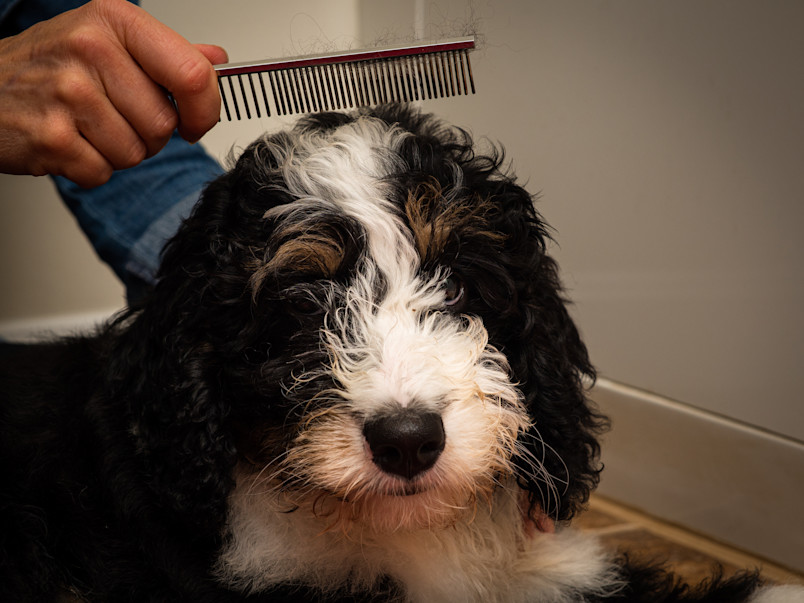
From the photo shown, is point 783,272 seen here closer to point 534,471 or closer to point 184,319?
point 534,471

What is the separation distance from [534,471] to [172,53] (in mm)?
1304

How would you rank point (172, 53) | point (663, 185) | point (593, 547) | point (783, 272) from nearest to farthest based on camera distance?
point (172, 53), point (593, 547), point (783, 272), point (663, 185)

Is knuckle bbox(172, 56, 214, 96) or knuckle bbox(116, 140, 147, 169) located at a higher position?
knuckle bbox(172, 56, 214, 96)

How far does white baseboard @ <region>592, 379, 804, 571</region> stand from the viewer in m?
3.00

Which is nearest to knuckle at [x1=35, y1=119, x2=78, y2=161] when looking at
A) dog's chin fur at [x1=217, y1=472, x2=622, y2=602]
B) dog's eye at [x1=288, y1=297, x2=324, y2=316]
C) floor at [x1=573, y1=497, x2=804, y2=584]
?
dog's eye at [x1=288, y1=297, x2=324, y2=316]

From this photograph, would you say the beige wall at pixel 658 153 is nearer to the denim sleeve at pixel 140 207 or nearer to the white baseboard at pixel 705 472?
the white baseboard at pixel 705 472

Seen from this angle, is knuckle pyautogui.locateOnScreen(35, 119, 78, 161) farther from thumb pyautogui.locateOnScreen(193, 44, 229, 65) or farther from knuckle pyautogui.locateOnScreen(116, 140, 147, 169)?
thumb pyautogui.locateOnScreen(193, 44, 229, 65)

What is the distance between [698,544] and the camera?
10.4 ft

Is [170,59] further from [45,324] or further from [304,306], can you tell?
[45,324]

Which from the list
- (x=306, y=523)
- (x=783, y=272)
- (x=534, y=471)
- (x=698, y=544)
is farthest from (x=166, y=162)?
(x=698, y=544)

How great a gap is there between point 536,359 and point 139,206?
6.08ft

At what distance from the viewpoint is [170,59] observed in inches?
68.0

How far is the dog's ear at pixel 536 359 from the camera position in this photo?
6.34 feet

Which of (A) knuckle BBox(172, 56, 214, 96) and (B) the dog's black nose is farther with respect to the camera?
(A) knuckle BBox(172, 56, 214, 96)
